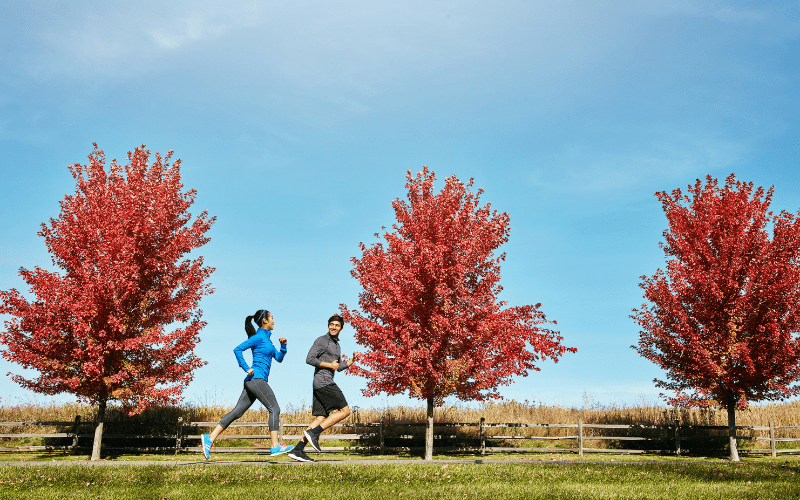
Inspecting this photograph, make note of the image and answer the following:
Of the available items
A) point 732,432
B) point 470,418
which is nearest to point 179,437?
point 470,418

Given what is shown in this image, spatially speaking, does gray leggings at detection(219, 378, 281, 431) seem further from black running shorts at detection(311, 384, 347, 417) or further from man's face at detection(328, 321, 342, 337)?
man's face at detection(328, 321, 342, 337)

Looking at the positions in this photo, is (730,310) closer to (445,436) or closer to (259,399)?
(445,436)

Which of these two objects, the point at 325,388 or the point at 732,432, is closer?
the point at 325,388

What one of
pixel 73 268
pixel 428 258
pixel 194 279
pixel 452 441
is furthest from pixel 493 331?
pixel 73 268

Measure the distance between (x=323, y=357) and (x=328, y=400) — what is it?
79 cm

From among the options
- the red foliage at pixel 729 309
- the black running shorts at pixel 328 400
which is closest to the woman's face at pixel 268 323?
the black running shorts at pixel 328 400

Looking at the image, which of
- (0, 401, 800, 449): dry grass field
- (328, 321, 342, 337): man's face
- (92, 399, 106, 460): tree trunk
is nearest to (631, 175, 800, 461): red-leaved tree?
(0, 401, 800, 449): dry grass field

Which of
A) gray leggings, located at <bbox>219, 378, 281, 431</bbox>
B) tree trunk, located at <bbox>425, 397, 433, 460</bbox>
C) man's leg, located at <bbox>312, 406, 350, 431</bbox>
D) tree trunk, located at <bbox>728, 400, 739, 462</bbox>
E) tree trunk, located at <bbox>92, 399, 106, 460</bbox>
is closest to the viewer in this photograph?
gray leggings, located at <bbox>219, 378, 281, 431</bbox>

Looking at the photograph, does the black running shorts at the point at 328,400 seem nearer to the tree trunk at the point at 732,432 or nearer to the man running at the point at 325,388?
the man running at the point at 325,388

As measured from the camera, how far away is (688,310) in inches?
871

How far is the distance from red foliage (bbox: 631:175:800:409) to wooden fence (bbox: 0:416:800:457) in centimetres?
321

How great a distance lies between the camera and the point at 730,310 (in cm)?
2098

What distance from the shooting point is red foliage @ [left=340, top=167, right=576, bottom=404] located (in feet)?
60.4

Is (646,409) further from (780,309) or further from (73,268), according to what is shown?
(73,268)
